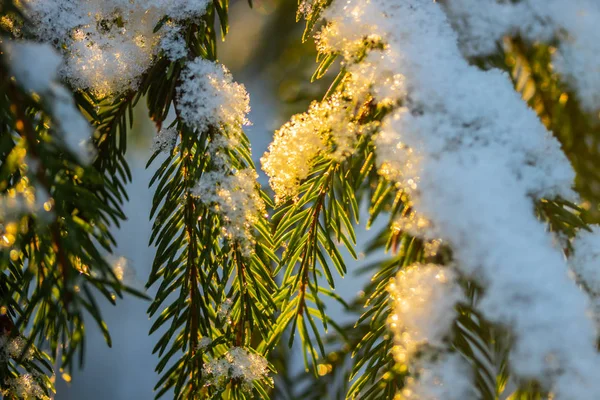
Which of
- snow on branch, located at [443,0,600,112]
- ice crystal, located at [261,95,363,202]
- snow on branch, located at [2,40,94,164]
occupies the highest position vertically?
snow on branch, located at [443,0,600,112]

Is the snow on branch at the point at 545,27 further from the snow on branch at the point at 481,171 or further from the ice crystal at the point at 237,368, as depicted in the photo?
the ice crystal at the point at 237,368

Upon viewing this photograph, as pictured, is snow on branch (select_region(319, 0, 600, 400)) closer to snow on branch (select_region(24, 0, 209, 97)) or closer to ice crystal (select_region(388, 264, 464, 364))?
ice crystal (select_region(388, 264, 464, 364))

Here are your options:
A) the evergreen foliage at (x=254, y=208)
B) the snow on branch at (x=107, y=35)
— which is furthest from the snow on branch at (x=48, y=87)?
the snow on branch at (x=107, y=35)

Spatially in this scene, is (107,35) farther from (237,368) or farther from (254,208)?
(237,368)

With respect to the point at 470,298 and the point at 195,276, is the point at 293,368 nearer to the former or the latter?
the point at 195,276

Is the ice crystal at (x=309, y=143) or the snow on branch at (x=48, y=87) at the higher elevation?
the ice crystal at (x=309, y=143)


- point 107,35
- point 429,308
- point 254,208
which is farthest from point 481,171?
point 107,35

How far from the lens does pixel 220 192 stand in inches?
18.6

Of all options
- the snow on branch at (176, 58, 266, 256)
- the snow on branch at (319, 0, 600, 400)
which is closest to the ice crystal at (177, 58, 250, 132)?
the snow on branch at (176, 58, 266, 256)

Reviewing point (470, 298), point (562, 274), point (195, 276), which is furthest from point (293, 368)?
point (562, 274)

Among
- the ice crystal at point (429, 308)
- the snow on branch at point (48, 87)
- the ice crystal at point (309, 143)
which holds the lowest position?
the ice crystal at point (429, 308)

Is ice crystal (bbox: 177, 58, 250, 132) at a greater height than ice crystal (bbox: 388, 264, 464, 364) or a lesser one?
greater

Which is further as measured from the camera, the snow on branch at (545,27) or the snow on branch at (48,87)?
the snow on branch at (545,27)

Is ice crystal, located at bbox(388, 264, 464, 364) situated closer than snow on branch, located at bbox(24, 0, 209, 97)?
Yes
